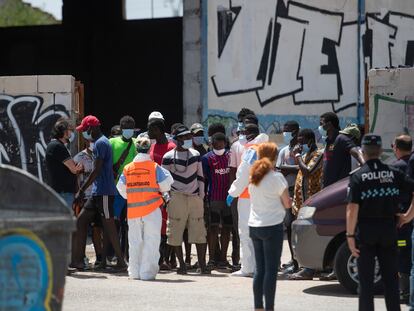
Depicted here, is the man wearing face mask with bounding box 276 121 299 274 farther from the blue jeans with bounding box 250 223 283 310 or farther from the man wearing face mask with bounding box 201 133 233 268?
the blue jeans with bounding box 250 223 283 310

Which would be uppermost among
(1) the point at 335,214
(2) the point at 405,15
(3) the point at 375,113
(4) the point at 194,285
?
(2) the point at 405,15

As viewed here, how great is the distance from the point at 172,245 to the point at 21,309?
19.6 feet

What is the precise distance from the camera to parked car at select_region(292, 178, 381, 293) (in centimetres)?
1090

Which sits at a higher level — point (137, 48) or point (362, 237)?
point (137, 48)

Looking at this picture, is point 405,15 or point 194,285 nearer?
point 194,285

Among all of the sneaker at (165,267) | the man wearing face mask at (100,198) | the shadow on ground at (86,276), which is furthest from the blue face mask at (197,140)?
the shadow on ground at (86,276)

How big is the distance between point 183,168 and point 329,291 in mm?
2673

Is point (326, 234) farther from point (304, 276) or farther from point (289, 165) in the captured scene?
point (289, 165)

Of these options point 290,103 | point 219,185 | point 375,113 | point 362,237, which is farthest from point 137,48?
point 362,237

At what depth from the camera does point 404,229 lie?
411 inches

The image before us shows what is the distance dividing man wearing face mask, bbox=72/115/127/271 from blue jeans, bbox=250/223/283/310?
4.11m

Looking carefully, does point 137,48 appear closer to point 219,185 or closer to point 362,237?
point 219,185

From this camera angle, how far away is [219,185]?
13.5m

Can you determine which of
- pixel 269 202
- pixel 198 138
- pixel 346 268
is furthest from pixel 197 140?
pixel 269 202
